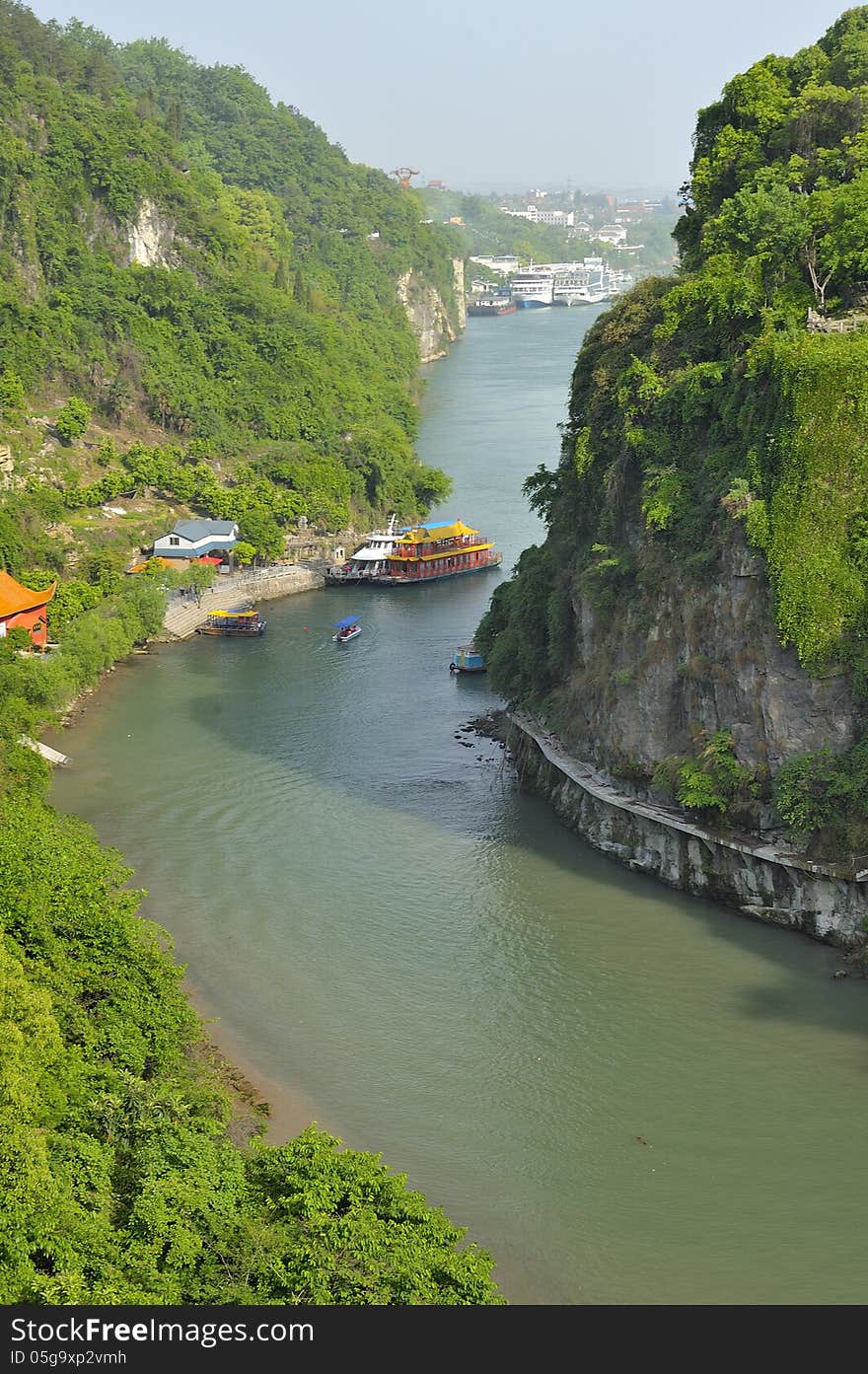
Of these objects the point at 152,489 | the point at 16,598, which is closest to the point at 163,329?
the point at 152,489

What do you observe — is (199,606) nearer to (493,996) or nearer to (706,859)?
(706,859)

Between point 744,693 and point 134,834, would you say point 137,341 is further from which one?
point 744,693

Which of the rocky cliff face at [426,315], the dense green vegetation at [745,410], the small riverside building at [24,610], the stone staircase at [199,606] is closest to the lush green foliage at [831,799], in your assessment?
the dense green vegetation at [745,410]

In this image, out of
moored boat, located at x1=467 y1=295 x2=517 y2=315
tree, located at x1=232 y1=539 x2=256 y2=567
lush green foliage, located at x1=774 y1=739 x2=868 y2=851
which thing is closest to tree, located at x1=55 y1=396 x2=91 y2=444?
tree, located at x1=232 y1=539 x2=256 y2=567

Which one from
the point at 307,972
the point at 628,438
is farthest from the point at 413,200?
the point at 307,972

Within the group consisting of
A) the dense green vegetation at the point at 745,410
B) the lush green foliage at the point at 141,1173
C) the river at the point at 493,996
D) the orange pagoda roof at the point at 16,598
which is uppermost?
the dense green vegetation at the point at 745,410

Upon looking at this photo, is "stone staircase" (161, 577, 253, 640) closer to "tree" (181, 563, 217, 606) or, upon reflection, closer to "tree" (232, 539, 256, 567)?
"tree" (181, 563, 217, 606)

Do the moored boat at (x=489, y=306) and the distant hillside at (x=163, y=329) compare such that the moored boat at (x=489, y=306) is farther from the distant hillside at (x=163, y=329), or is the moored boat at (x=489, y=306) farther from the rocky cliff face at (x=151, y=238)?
the rocky cliff face at (x=151, y=238)
